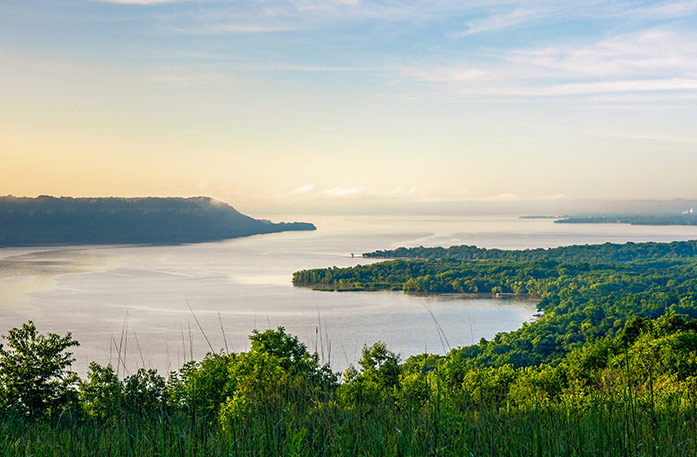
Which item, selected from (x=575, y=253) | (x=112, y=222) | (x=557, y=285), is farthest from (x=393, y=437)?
(x=112, y=222)

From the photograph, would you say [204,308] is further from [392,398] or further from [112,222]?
[112,222]

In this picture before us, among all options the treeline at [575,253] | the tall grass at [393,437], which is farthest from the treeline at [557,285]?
the tall grass at [393,437]

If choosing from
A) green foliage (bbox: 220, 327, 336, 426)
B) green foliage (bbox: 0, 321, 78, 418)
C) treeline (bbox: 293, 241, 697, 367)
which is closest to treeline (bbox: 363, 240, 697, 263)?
treeline (bbox: 293, 241, 697, 367)

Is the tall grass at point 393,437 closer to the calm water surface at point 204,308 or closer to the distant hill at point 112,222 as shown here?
the calm water surface at point 204,308

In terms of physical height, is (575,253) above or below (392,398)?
below

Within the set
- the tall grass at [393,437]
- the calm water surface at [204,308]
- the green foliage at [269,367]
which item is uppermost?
the tall grass at [393,437]
